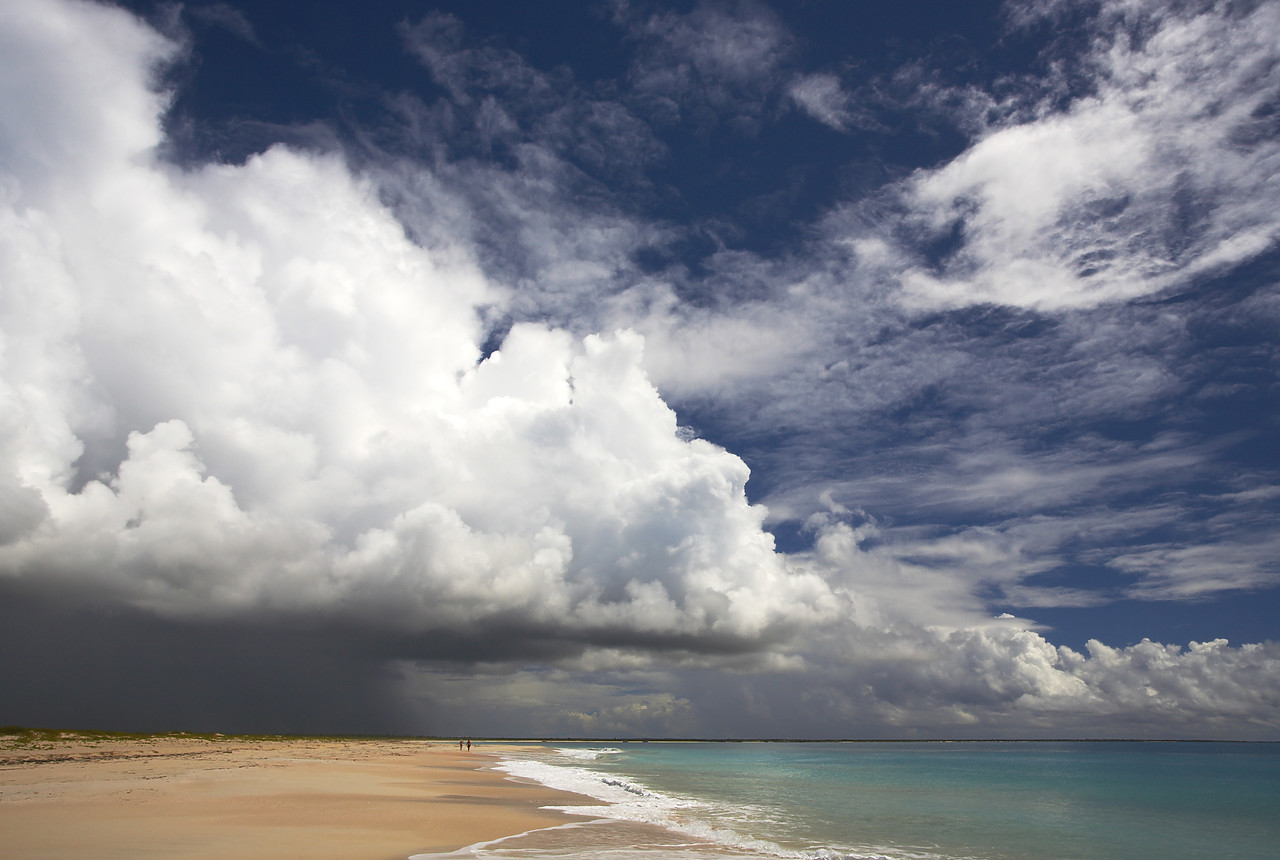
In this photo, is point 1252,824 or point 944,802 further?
point 944,802

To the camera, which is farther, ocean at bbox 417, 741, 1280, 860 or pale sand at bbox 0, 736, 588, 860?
ocean at bbox 417, 741, 1280, 860

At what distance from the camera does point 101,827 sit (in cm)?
2166

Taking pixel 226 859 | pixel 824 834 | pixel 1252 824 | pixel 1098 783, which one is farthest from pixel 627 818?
pixel 1098 783

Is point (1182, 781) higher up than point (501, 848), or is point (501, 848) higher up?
point (501, 848)

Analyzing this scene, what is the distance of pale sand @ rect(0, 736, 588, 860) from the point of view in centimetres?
1948

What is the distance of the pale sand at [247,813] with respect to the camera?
767 inches

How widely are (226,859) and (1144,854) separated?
34478 mm

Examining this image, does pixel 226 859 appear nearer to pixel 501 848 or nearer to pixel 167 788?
pixel 501 848

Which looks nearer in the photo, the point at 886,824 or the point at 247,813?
the point at 247,813

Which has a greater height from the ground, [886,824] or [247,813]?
[247,813]

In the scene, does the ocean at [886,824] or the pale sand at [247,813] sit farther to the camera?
the ocean at [886,824]

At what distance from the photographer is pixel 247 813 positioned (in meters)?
26.4

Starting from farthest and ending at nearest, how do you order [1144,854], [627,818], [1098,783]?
[1098,783], [627,818], [1144,854]

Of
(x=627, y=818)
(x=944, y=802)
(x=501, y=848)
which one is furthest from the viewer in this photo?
(x=944, y=802)
